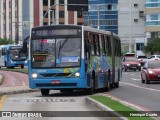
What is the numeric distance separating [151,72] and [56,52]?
43.7 feet

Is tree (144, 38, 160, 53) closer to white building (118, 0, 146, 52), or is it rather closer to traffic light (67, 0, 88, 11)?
white building (118, 0, 146, 52)

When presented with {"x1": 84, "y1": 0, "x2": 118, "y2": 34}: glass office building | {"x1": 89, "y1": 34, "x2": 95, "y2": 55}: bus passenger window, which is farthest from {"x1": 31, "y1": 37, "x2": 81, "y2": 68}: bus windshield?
{"x1": 84, "y1": 0, "x2": 118, "y2": 34}: glass office building

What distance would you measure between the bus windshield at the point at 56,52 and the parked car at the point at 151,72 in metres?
12.9

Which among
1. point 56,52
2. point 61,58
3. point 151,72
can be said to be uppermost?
point 56,52

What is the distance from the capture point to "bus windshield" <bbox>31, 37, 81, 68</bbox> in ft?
84.9

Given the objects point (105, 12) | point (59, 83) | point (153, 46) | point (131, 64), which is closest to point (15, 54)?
point (131, 64)

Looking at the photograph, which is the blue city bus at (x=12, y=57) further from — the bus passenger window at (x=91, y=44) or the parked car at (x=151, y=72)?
the bus passenger window at (x=91, y=44)

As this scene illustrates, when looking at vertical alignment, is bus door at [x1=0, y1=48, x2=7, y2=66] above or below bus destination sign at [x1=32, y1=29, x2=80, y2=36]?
below

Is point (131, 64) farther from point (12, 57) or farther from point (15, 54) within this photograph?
point (12, 57)

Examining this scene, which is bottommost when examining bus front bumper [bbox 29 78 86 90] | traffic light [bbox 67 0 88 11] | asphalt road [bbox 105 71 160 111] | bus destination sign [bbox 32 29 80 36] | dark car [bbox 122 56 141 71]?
dark car [bbox 122 56 141 71]

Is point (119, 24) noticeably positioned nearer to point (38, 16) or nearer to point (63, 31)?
point (38, 16)

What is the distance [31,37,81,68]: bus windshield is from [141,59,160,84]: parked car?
12914 millimetres

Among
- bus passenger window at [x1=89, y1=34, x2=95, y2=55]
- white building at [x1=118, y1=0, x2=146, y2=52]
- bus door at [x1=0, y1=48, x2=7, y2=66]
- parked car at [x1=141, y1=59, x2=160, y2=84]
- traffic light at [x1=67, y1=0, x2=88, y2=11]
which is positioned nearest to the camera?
bus passenger window at [x1=89, y1=34, x2=95, y2=55]

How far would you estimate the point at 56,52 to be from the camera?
26.0 metres
